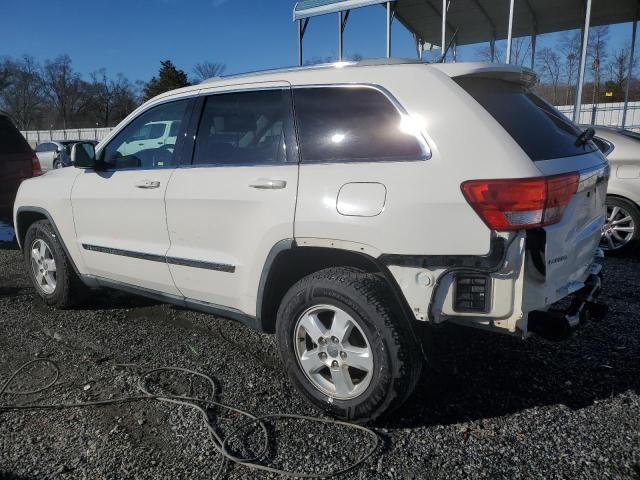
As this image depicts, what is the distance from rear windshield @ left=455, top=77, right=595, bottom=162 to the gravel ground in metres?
1.39

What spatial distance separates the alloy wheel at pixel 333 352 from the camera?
280 centimetres

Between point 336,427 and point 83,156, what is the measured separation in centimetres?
275

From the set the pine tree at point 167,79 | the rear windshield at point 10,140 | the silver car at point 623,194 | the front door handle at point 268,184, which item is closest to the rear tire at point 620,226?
the silver car at point 623,194

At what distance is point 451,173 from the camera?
2.49 meters

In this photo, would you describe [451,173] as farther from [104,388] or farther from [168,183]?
[104,388]

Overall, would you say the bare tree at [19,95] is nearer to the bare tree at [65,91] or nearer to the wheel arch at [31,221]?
the bare tree at [65,91]

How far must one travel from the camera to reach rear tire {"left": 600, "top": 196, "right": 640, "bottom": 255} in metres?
6.28

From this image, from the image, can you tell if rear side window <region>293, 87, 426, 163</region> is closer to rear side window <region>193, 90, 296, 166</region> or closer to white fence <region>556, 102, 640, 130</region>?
rear side window <region>193, 90, 296, 166</region>

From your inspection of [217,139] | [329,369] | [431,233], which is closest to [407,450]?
[329,369]

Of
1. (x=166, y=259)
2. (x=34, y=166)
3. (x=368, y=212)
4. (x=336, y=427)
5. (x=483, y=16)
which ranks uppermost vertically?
(x=483, y=16)

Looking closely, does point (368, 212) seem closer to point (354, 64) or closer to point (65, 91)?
point (354, 64)

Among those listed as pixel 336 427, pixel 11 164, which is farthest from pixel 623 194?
pixel 11 164

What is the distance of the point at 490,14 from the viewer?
15.1 metres

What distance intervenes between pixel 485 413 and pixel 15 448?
244cm
